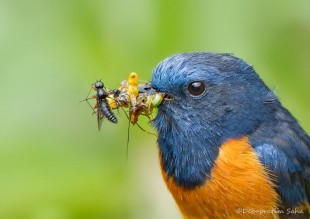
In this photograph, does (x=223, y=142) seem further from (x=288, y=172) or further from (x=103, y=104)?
(x=103, y=104)

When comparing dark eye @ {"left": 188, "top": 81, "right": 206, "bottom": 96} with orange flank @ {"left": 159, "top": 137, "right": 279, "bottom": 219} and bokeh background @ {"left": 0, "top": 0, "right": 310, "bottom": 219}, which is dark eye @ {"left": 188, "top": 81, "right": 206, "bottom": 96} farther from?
orange flank @ {"left": 159, "top": 137, "right": 279, "bottom": 219}

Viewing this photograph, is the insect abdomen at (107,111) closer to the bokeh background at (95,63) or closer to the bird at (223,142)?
the bokeh background at (95,63)

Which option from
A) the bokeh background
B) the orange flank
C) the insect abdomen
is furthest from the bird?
the insect abdomen

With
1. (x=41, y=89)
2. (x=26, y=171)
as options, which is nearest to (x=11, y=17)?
(x=41, y=89)

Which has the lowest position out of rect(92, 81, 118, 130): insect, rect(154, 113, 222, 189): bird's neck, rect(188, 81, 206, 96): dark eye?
rect(154, 113, 222, 189): bird's neck

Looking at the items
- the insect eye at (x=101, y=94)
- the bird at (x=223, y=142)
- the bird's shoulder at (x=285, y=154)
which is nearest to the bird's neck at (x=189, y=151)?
the bird at (x=223, y=142)

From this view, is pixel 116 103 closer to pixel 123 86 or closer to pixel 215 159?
pixel 123 86

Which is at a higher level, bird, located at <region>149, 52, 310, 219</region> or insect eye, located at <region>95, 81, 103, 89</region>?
insect eye, located at <region>95, 81, 103, 89</region>
